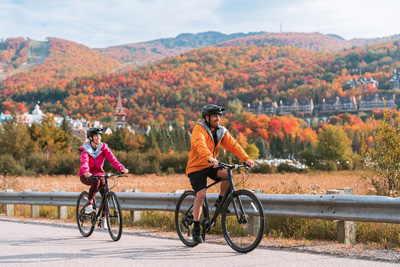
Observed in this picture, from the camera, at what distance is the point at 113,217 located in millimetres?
8492

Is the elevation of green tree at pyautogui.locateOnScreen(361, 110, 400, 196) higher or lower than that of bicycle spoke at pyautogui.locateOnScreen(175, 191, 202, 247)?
higher

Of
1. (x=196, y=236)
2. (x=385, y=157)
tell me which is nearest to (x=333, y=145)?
(x=385, y=157)

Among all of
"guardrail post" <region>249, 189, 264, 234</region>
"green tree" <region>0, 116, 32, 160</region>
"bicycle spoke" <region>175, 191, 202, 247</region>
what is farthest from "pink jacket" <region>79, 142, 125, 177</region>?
"green tree" <region>0, 116, 32, 160</region>

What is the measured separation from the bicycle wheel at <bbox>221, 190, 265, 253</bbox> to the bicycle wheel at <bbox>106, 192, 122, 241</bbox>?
1948mm

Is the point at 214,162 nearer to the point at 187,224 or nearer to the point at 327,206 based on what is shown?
the point at 187,224

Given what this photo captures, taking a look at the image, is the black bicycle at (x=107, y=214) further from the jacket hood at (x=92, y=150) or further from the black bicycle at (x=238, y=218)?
the black bicycle at (x=238, y=218)

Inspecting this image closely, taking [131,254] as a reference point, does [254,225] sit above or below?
above

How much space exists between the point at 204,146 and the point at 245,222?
3.42ft

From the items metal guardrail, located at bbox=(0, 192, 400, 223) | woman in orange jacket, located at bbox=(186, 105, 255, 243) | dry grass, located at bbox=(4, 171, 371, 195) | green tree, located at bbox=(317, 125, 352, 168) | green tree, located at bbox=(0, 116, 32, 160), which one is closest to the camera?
metal guardrail, located at bbox=(0, 192, 400, 223)

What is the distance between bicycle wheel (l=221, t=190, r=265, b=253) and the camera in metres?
6.52

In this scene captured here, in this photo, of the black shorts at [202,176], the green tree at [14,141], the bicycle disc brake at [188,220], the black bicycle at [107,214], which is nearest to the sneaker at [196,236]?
the bicycle disc brake at [188,220]

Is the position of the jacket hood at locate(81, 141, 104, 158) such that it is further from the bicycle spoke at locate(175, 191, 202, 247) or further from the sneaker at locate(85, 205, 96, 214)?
the bicycle spoke at locate(175, 191, 202, 247)

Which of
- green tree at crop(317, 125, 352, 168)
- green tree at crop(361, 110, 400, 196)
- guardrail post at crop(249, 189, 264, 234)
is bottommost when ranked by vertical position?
green tree at crop(317, 125, 352, 168)

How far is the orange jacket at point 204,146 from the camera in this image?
6863mm
